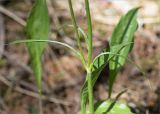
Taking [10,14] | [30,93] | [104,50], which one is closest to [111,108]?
[104,50]

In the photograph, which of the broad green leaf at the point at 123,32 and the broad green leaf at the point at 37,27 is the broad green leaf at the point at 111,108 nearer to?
the broad green leaf at the point at 123,32

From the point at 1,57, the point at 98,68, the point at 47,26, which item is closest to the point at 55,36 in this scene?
the point at 1,57

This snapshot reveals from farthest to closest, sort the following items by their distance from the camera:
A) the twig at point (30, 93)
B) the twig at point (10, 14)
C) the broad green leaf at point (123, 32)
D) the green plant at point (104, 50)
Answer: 1. the twig at point (10, 14)
2. the twig at point (30, 93)
3. the broad green leaf at point (123, 32)
4. the green plant at point (104, 50)

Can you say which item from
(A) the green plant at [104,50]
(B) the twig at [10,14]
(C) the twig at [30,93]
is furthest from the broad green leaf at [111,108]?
(B) the twig at [10,14]

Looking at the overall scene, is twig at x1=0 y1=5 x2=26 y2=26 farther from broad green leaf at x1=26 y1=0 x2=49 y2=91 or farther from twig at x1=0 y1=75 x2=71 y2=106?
broad green leaf at x1=26 y1=0 x2=49 y2=91

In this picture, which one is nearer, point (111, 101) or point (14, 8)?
point (111, 101)

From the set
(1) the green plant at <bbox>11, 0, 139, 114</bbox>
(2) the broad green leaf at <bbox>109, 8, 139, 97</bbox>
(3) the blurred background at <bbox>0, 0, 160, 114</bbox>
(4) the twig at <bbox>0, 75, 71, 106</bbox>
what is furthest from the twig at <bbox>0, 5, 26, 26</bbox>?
(2) the broad green leaf at <bbox>109, 8, 139, 97</bbox>

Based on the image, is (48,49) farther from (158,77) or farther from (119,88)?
(158,77)
